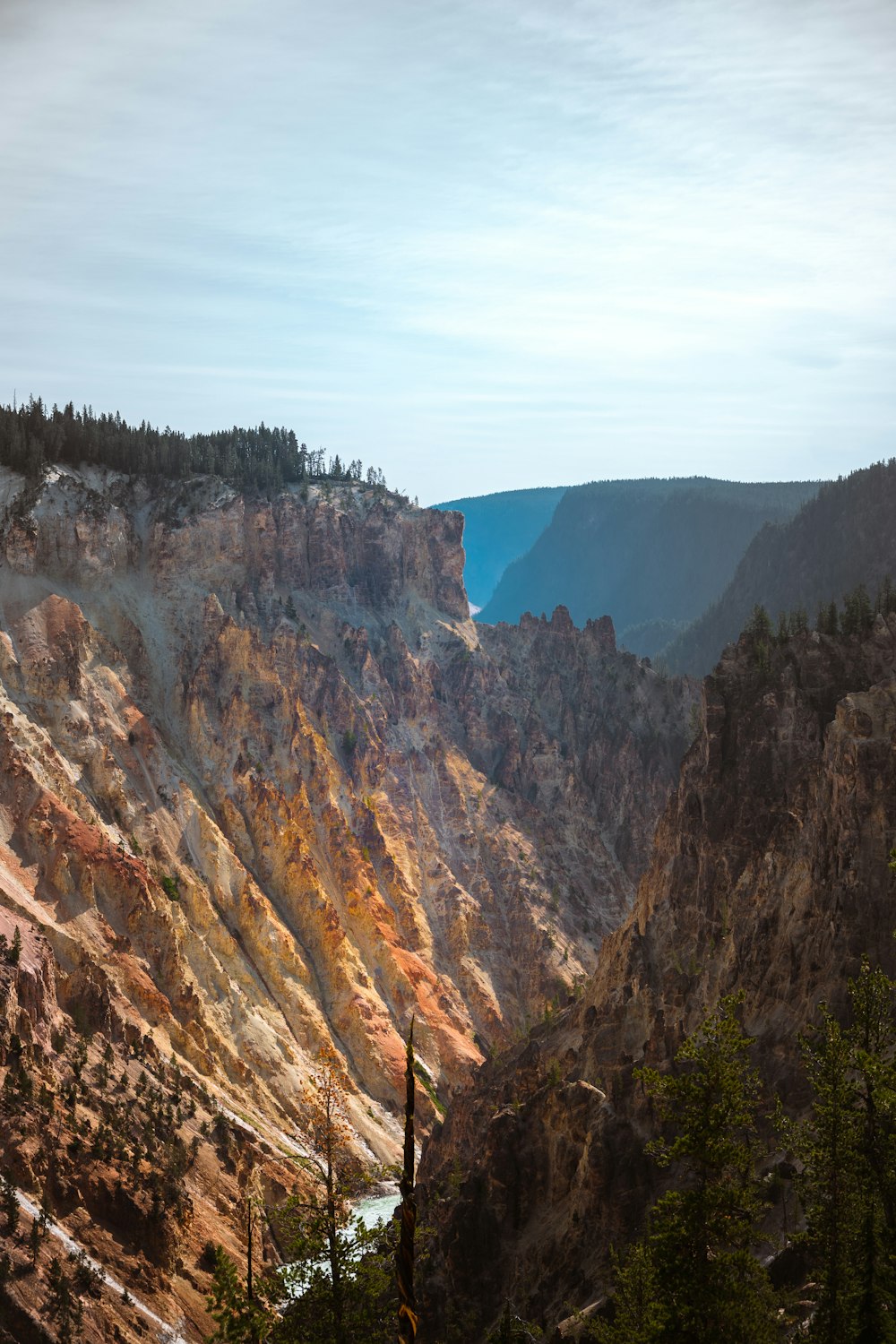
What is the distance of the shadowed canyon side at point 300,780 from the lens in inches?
3812

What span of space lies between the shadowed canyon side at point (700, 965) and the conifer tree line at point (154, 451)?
2554 inches

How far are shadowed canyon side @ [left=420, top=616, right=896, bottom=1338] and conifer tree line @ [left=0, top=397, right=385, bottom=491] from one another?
64.9 m

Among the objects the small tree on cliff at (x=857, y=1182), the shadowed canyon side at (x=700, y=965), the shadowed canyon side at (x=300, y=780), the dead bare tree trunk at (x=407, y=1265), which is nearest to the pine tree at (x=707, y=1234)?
the small tree on cliff at (x=857, y=1182)

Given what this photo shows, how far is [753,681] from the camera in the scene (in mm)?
93125

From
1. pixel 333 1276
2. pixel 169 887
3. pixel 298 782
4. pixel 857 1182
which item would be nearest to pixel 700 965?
pixel 169 887

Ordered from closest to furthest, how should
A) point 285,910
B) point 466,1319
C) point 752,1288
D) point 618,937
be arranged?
point 752,1288 → point 466,1319 → point 618,937 → point 285,910

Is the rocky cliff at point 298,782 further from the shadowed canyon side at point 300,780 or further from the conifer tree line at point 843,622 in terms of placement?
the conifer tree line at point 843,622

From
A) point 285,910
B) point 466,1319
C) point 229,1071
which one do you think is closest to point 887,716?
point 466,1319

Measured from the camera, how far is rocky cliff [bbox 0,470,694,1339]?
96.2 metres

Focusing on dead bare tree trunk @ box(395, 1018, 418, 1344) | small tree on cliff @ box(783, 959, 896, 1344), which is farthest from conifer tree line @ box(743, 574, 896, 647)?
dead bare tree trunk @ box(395, 1018, 418, 1344)

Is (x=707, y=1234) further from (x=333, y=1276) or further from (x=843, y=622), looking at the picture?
(x=843, y=622)

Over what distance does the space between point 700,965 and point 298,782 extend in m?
53.0

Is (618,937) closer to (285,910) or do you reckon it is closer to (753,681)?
(753,681)

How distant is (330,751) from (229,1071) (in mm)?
41146
